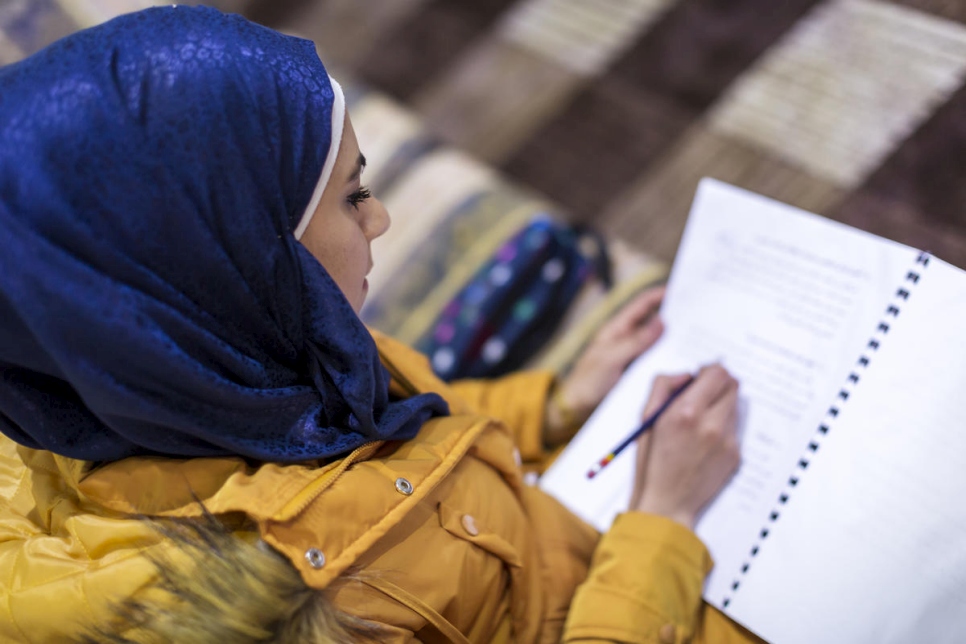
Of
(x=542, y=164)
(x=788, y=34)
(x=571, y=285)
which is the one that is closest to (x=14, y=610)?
(x=571, y=285)

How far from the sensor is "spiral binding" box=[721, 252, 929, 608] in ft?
2.63

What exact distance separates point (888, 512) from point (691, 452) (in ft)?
0.69

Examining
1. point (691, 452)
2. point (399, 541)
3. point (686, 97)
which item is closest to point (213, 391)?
point (399, 541)

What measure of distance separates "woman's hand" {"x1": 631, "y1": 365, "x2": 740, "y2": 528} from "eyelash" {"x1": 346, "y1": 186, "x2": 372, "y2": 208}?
1.52ft

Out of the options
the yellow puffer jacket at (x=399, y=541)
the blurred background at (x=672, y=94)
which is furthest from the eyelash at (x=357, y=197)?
the blurred background at (x=672, y=94)

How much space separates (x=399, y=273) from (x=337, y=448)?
2.15ft

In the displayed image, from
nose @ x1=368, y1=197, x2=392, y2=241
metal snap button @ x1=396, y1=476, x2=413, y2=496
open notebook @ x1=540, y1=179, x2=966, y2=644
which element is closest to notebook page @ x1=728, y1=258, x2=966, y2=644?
open notebook @ x1=540, y1=179, x2=966, y2=644

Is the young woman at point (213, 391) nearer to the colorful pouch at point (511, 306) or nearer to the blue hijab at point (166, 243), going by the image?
the blue hijab at point (166, 243)

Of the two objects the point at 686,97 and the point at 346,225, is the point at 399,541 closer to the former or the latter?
the point at 346,225

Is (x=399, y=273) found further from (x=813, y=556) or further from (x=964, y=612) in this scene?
(x=964, y=612)

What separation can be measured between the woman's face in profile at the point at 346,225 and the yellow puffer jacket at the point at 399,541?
168mm

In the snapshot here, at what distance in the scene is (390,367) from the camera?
2.81 feet

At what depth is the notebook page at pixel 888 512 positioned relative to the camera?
73 centimetres

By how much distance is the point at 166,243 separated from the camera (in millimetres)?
577
